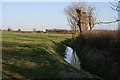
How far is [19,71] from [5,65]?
1.17m

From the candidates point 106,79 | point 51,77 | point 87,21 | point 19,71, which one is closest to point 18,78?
point 19,71

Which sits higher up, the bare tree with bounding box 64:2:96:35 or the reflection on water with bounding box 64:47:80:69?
the bare tree with bounding box 64:2:96:35

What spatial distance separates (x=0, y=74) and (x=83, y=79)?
3.54 meters

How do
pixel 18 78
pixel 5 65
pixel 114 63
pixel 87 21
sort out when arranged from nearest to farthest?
pixel 18 78 → pixel 5 65 → pixel 114 63 → pixel 87 21

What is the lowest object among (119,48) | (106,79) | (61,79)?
(106,79)

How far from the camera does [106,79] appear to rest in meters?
7.03

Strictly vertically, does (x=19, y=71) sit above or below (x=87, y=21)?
below

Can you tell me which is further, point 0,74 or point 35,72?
point 35,72

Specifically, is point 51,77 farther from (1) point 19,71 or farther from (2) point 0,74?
(2) point 0,74

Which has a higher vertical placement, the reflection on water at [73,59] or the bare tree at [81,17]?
the bare tree at [81,17]

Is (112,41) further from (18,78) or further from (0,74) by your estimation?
(0,74)

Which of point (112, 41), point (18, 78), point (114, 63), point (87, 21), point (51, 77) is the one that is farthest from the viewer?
point (87, 21)

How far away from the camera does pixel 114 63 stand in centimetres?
727

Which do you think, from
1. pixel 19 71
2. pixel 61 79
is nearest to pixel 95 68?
pixel 61 79
